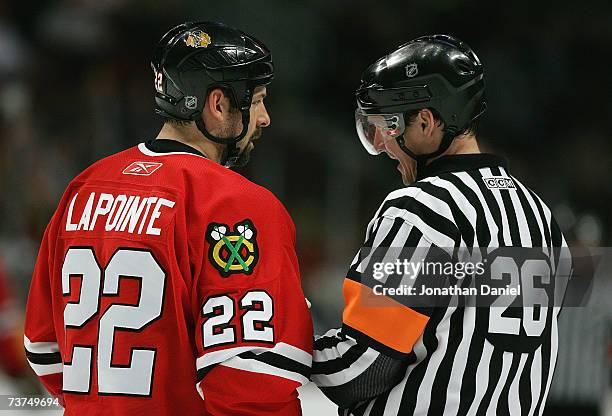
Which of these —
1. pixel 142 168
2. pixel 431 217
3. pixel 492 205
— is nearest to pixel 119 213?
pixel 142 168

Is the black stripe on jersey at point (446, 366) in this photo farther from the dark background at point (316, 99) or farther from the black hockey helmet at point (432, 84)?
the dark background at point (316, 99)

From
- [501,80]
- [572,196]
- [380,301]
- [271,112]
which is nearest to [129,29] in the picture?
[271,112]

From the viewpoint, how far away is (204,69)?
205 cm

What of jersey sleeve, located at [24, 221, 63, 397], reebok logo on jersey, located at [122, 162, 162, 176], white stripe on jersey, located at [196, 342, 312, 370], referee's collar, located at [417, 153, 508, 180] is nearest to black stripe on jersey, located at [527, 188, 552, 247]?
referee's collar, located at [417, 153, 508, 180]

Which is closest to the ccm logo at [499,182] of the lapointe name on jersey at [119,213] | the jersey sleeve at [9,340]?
the lapointe name on jersey at [119,213]

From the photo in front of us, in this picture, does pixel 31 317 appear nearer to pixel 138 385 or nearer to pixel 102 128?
pixel 138 385

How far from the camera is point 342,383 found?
1988mm

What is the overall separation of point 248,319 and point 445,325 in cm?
40

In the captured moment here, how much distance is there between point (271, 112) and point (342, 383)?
4871 mm

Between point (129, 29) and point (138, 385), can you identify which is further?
point (129, 29)

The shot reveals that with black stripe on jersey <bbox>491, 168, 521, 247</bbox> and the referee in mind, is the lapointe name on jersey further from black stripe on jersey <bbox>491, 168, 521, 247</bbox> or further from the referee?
black stripe on jersey <bbox>491, 168, 521, 247</bbox>

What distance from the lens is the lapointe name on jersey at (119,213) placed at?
6.40 feet

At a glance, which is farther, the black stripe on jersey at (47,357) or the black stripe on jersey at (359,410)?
the black stripe on jersey at (47,357)

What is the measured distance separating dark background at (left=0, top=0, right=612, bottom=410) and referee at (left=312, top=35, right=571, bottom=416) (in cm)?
339
